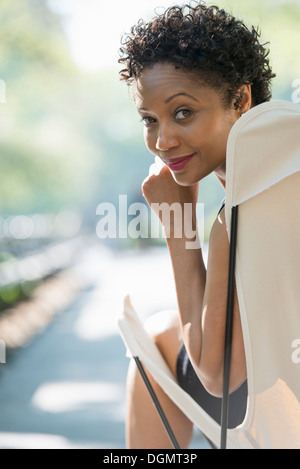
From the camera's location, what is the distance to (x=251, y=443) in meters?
1.44

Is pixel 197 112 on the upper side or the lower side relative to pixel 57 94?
lower

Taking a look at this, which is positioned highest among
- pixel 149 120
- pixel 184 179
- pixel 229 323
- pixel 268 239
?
pixel 149 120

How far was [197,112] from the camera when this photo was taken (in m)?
1.40

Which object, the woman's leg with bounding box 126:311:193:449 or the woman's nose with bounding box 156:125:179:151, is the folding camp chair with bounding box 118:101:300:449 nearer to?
the woman's nose with bounding box 156:125:179:151

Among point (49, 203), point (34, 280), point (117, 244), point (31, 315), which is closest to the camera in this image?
point (31, 315)

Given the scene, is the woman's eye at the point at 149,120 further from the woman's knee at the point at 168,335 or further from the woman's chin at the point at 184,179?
the woman's knee at the point at 168,335

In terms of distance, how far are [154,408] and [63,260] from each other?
9343mm

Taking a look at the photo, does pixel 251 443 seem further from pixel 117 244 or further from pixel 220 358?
pixel 117 244

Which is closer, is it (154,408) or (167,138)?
(167,138)

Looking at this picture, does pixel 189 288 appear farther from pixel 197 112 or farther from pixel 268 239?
pixel 197 112

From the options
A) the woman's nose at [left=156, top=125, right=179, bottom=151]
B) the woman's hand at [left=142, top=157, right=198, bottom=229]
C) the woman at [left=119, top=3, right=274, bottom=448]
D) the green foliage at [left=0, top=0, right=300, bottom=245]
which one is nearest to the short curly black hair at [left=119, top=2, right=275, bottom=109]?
the woman at [left=119, top=3, right=274, bottom=448]

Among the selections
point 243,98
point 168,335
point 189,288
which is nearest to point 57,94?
point 168,335

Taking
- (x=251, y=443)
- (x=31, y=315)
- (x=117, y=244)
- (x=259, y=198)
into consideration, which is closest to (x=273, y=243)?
(x=259, y=198)

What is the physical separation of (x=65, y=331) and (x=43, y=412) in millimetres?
2639
